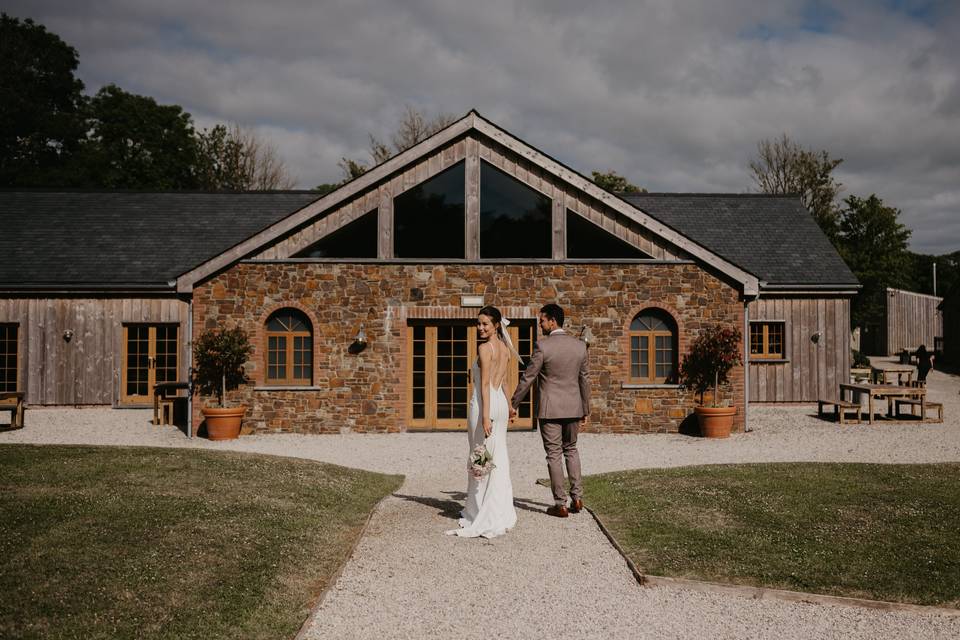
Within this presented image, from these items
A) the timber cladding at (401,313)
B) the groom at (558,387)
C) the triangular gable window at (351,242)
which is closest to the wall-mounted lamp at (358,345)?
the timber cladding at (401,313)

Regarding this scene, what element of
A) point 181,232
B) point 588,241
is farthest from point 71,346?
point 588,241

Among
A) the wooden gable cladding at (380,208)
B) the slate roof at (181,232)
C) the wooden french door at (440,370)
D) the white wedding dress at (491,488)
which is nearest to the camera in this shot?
the white wedding dress at (491,488)

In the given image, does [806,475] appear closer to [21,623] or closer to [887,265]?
[21,623]

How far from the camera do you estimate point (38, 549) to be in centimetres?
574

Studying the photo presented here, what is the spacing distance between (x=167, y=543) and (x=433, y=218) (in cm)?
1010

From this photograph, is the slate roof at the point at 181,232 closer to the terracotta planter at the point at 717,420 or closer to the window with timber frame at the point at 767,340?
the window with timber frame at the point at 767,340

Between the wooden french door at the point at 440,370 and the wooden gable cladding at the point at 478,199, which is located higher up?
the wooden gable cladding at the point at 478,199

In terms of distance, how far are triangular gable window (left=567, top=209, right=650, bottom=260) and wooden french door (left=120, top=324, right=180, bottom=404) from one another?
11.2 meters

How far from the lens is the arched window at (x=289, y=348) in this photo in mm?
15117

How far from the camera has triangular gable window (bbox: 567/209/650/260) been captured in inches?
601

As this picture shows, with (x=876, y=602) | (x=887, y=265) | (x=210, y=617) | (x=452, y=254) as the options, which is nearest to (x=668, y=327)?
(x=452, y=254)

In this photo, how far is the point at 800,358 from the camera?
20.5 m

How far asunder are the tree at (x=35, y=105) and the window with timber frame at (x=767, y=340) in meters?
36.0

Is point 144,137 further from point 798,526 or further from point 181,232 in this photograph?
point 798,526
